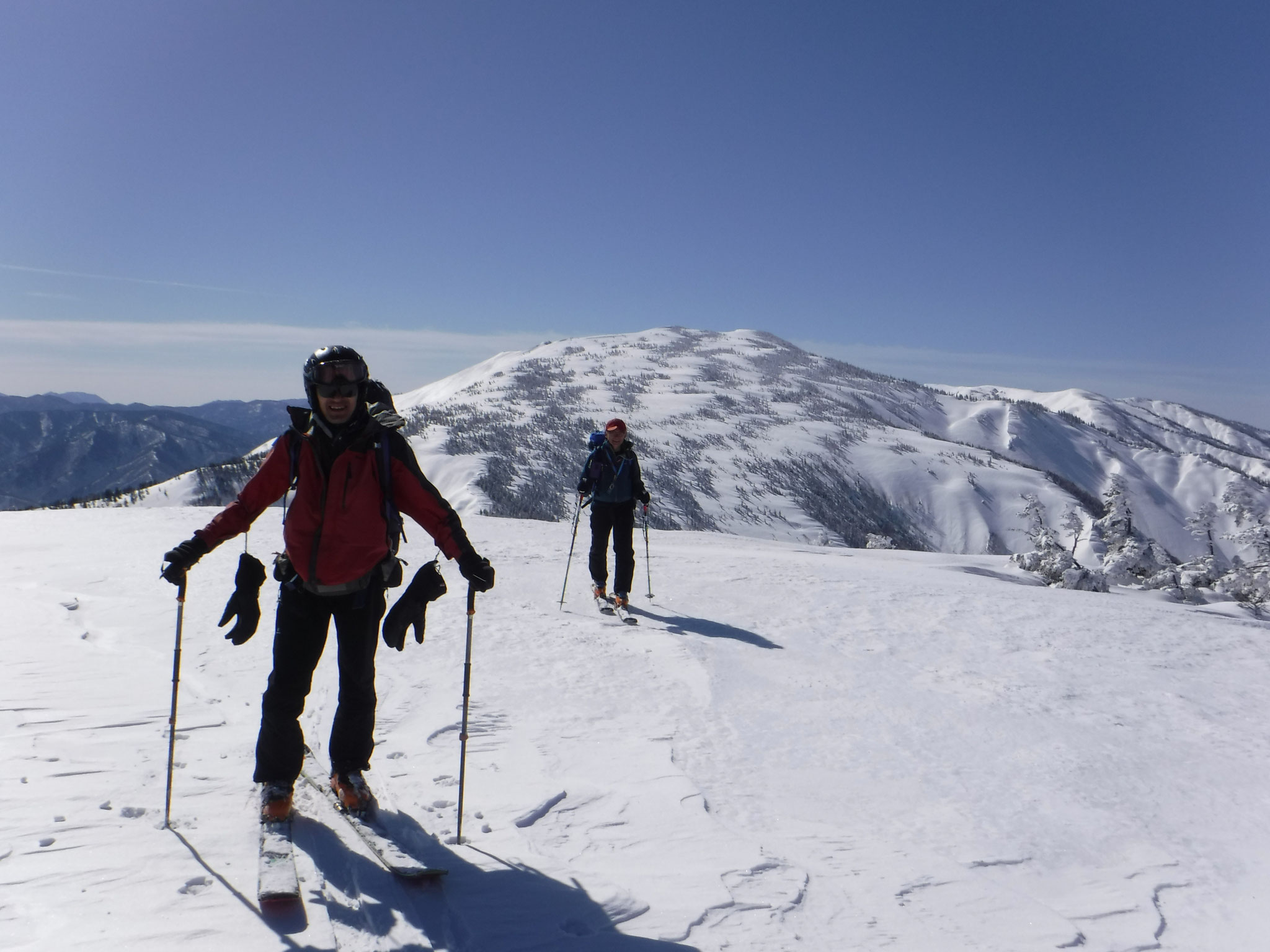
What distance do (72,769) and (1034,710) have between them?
21.8 ft

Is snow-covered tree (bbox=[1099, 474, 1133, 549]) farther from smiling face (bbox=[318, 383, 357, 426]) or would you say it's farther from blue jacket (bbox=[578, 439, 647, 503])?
smiling face (bbox=[318, 383, 357, 426])

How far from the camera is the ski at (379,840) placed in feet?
10.3

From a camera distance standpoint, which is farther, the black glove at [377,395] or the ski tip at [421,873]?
the black glove at [377,395]

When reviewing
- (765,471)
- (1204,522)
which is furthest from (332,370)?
(765,471)

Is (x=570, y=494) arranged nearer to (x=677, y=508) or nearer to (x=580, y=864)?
(x=677, y=508)

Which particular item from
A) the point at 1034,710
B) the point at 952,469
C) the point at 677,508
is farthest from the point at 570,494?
the point at 1034,710

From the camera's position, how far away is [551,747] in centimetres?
491

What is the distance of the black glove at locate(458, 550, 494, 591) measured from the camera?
3658 millimetres

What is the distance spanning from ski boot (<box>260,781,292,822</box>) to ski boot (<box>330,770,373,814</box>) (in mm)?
248

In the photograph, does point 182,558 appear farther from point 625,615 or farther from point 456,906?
point 625,615

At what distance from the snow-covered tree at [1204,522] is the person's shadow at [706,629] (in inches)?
2096

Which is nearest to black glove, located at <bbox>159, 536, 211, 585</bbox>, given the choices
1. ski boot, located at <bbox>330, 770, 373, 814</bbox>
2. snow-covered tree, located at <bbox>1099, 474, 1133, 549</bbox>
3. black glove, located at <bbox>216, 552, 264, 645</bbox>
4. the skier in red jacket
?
the skier in red jacket

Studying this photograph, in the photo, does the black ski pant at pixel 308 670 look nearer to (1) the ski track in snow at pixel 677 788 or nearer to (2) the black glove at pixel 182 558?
(1) the ski track in snow at pixel 677 788

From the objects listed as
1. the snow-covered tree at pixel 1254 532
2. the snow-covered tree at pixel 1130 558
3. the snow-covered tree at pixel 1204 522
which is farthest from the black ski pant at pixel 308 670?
the snow-covered tree at pixel 1204 522
